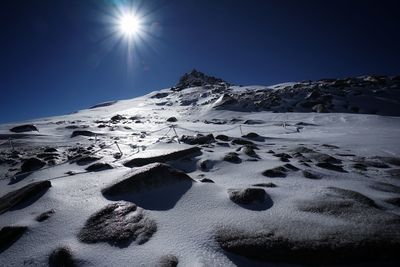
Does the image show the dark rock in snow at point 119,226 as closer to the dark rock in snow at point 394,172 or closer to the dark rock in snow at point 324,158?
the dark rock in snow at point 324,158

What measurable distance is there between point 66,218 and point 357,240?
4.54m

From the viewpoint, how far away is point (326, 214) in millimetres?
3963

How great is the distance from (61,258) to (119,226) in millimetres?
877

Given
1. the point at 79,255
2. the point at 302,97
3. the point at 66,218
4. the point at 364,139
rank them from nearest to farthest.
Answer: the point at 79,255 < the point at 66,218 < the point at 364,139 < the point at 302,97

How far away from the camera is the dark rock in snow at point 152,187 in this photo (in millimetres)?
4840

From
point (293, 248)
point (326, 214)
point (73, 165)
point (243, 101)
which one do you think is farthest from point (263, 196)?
point (243, 101)

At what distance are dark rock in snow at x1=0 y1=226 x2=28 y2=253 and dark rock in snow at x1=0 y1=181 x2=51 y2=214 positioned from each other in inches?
44.3

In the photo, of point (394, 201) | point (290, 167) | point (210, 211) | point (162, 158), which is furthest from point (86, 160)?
point (394, 201)

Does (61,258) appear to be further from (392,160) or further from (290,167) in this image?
(392,160)

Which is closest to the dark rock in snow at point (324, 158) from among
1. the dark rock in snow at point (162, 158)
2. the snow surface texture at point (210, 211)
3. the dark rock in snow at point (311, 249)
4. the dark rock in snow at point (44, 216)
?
the snow surface texture at point (210, 211)

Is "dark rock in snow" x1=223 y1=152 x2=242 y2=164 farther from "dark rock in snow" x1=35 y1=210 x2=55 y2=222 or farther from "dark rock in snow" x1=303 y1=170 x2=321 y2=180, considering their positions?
"dark rock in snow" x1=35 y1=210 x2=55 y2=222

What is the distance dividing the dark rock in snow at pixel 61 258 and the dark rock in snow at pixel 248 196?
8.97 feet

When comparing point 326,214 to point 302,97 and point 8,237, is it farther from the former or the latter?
point 302,97

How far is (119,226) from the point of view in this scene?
3996 mm
